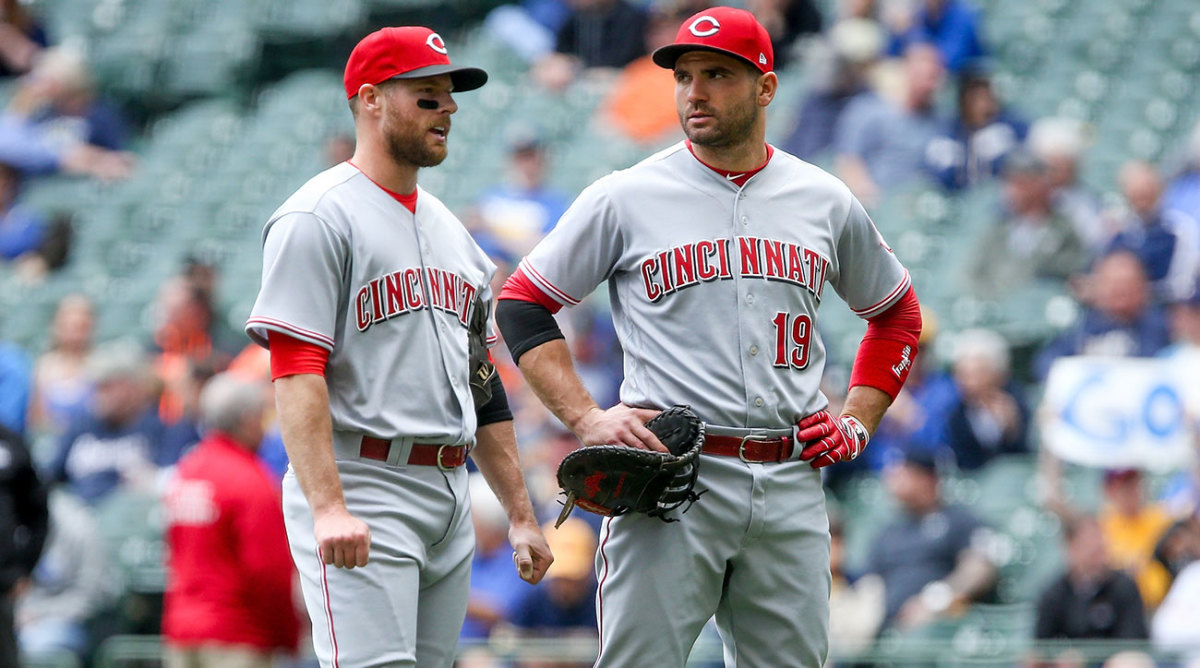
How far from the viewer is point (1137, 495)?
7.16m

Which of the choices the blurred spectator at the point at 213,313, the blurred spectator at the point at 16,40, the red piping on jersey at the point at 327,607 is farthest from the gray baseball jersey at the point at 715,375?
the blurred spectator at the point at 16,40

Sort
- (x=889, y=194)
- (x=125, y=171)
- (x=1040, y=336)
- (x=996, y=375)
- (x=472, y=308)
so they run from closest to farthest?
(x=472, y=308), (x=996, y=375), (x=1040, y=336), (x=889, y=194), (x=125, y=171)

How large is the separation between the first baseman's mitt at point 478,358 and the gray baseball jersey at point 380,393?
64mm

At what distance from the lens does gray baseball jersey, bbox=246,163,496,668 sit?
147 inches

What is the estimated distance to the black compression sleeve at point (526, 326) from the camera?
3.96 metres

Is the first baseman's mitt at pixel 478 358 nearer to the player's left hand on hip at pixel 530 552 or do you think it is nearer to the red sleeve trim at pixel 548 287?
the red sleeve trim at pixel 548 287

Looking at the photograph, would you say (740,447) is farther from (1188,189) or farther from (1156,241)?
(1188,189)

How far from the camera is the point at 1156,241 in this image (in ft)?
27.4

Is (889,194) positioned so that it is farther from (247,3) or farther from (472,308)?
(247,3)

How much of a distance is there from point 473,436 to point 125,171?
30.7ft

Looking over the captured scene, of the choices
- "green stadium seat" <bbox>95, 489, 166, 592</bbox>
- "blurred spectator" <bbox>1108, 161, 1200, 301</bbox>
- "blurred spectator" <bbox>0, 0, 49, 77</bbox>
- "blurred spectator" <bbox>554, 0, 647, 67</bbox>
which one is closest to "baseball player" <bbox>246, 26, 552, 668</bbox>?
"green stadium seat" <bbox>95, 489, 166, 592</bbox>

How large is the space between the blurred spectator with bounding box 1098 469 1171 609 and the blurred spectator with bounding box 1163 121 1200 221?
2.11m

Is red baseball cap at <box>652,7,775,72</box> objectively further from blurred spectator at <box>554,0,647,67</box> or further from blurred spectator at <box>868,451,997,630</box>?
blurred spectator at <box>554,0,647,67</box>

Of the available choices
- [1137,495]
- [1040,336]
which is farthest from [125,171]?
[1137,495]
